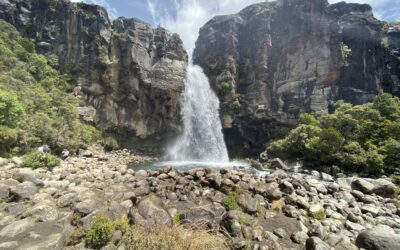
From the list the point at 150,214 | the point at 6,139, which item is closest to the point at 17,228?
the point at 150,214

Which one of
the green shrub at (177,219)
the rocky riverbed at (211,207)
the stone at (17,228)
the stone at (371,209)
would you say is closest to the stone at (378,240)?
the rocky riverbed at (211,207)

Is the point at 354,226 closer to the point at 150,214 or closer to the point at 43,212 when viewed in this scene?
the point at 150,214

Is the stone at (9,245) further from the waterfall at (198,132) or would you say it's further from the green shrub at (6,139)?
the waterfall at (198,132)

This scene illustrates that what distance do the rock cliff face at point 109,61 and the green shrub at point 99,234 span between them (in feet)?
94.8

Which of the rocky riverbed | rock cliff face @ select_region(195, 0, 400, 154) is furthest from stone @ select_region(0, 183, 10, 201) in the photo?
rock cliff face @ select_region(195, 0, 400, 154)

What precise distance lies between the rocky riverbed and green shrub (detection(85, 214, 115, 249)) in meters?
0.20

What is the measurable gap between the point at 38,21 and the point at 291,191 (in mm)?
43908

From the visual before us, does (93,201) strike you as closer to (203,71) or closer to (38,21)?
(203,71)

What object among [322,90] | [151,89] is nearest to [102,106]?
[151,89]

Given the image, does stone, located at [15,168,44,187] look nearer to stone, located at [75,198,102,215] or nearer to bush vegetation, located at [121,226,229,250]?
stone, located at [75,198,102,215]

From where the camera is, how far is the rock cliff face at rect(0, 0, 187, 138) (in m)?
34.4

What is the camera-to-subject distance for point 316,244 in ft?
22.0

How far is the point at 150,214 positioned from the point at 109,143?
85.3 ft

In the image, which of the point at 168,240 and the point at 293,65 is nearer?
the point at 168,240
